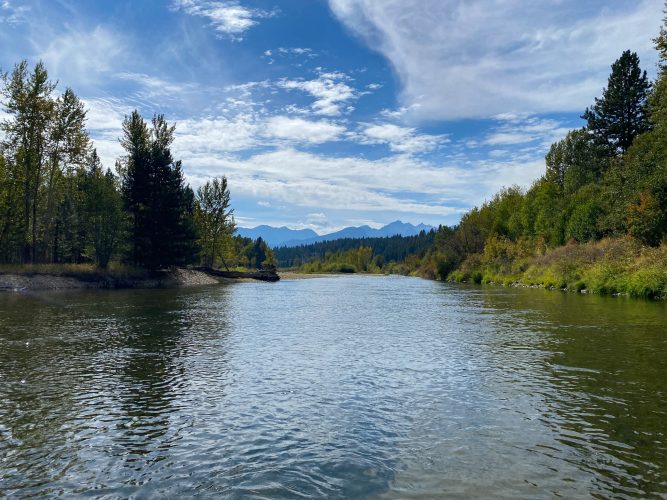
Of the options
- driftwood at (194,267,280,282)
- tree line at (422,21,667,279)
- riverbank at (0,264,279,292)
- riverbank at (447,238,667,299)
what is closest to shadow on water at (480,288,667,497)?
riverbank at (447,238,667,299)

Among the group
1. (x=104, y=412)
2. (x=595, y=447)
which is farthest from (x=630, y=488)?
(x=104, y=412)

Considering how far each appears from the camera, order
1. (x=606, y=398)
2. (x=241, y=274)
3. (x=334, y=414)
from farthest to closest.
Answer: (x=241, y=274), (x=606, y=398), (x=334, y=414)

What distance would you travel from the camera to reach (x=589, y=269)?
5819cm

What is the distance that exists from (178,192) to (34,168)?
790 inches

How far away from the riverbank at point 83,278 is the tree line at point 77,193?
2527mm

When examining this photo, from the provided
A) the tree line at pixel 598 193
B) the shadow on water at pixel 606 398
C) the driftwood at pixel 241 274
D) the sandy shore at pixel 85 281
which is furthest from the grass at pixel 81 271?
the tree line at pixel 598 193

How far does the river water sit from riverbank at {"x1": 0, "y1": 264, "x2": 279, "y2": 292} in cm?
3599

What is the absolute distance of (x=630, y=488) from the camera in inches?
306

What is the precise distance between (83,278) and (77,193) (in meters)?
13.1

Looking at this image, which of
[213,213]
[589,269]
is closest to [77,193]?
[213,213]

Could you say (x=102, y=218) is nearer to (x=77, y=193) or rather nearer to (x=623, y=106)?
(x=77, y=193)

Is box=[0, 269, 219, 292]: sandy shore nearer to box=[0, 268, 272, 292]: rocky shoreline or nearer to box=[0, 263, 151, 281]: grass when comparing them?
box=[0, 268, 272, 292]: rocky shoreline

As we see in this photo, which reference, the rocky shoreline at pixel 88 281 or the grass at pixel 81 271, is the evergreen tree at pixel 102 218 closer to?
the grass at pixel 81 271

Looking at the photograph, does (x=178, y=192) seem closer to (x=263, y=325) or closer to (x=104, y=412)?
(x=263, y=325)
